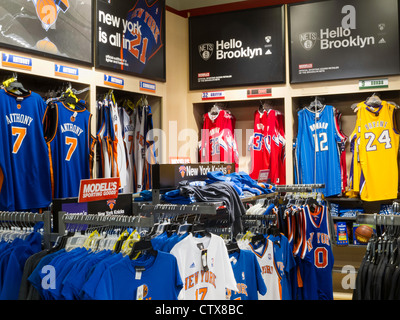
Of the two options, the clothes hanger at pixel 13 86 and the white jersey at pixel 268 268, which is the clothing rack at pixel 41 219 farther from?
the clothes hanger at pixel 13 86

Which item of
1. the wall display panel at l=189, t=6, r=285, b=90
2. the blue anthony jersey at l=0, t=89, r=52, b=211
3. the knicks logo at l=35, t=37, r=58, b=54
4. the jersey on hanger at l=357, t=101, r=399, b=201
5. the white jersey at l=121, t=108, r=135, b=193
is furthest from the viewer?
the wall display panel at l=189, t=6, r=285, b=90

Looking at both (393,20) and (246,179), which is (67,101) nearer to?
(246,179)

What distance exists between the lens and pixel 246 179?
11.8ft

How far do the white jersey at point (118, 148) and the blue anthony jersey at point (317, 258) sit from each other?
1.85 meters

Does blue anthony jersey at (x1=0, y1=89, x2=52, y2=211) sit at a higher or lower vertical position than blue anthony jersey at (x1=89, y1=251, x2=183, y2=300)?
higher

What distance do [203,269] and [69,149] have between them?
6.66 feet

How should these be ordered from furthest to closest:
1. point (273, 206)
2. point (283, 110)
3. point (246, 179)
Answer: point (283, 110) → point (246, 179) → point (273, 206)

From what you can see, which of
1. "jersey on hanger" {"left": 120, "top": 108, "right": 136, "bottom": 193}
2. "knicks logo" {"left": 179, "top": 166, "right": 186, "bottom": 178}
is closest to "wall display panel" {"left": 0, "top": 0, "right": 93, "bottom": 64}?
"jersey on hanger" {"left": 120, "top": 108, "right": 136, "bottom": 193}

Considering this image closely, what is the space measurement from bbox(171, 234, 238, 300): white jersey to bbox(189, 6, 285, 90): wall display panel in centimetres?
319

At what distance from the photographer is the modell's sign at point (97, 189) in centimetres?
219

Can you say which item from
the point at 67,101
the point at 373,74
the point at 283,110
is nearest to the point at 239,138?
the point at 283,110

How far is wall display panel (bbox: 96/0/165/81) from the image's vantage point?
4223 millimetres

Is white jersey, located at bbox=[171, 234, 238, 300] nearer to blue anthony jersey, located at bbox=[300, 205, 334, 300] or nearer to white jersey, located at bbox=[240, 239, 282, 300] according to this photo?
white jersey, located at bbox=[240, 239, 282, 300]

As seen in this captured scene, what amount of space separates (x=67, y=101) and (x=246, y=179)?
5.20 ft
